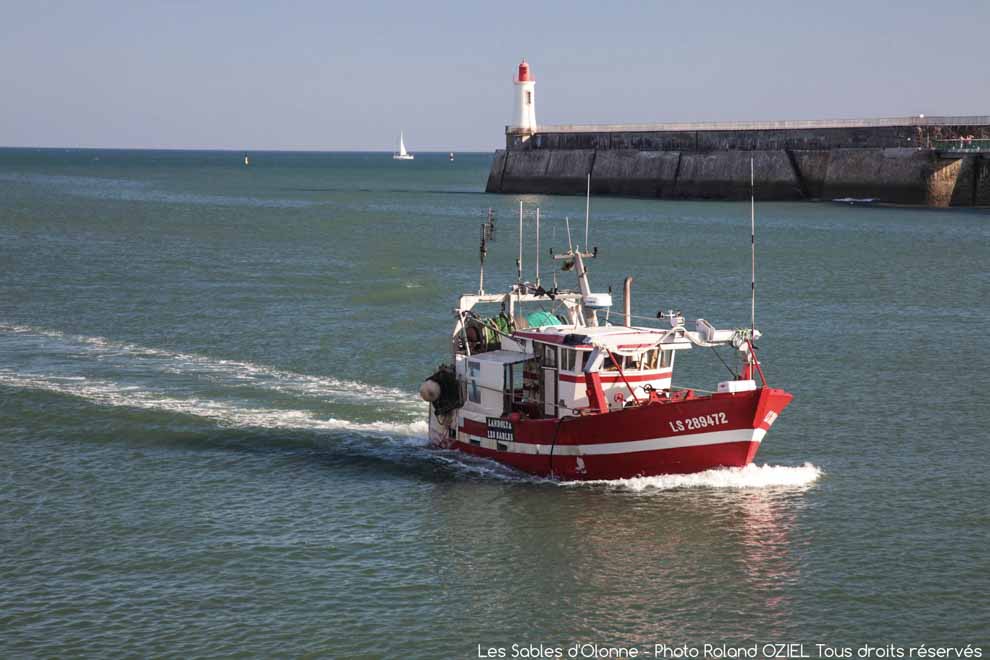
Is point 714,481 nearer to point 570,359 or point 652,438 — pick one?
point 652,438

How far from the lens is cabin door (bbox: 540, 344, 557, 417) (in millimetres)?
25984

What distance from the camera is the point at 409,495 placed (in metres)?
25.1

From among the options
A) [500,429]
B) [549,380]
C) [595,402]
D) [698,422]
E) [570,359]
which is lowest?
[500,429]

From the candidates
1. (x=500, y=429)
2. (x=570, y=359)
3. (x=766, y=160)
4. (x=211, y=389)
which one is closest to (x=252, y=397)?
(x=211, y=389)

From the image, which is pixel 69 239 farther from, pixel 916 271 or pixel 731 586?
pixel 731 586

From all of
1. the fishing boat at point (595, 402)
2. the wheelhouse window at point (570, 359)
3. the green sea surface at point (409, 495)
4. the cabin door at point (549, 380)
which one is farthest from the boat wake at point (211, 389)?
the wheelhouse window at point (570, 359)

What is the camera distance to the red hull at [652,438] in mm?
24047

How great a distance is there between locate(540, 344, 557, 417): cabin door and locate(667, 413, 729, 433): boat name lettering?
278 centimetres

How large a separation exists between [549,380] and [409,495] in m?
3.71

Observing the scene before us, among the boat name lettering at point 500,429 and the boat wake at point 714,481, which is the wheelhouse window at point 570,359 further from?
the boat wake at point 714,481

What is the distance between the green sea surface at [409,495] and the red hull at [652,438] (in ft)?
1.24

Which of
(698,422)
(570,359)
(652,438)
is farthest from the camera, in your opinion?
(570,359)

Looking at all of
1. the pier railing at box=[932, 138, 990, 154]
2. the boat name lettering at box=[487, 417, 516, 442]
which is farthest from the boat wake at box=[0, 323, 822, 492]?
the pier railing at box=[932, 138, 990, 154]

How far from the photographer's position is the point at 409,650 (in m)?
18.4
